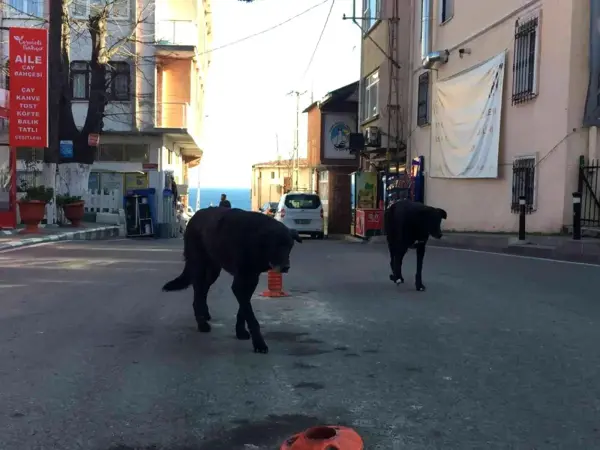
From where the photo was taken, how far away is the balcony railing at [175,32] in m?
31.8

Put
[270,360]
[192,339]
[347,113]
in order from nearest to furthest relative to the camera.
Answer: [270,360]
[192,339]
[347,113]

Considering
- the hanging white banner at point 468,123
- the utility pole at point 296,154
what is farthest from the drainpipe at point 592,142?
the utility pole at point 296,154

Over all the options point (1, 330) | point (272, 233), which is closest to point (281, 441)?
point (272, 233)

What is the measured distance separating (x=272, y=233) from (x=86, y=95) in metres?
28.6

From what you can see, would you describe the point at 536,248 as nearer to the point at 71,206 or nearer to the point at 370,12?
the point at 71,206

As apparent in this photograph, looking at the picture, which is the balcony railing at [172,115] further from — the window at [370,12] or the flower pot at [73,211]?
the flower pot at [73,211]

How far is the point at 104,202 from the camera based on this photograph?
87.5ft

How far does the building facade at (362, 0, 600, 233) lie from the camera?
14.3 m

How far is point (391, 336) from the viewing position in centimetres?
652

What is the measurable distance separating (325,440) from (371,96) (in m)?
25.4

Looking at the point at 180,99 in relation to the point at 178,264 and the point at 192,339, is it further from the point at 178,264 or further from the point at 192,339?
the point at 192,339

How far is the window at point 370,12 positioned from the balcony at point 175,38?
8.36m

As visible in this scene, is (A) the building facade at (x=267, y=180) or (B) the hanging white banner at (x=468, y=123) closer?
(B) the hanging white banner at (x=468, y=123)

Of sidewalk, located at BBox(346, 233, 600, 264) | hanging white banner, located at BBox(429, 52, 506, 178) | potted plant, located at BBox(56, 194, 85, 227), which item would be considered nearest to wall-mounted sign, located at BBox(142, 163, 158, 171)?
potted plant, located at BBox(56, 194, 85, 227)
